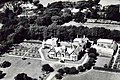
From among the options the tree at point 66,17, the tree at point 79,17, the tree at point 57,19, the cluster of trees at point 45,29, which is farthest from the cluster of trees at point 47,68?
the tree at point 79,17

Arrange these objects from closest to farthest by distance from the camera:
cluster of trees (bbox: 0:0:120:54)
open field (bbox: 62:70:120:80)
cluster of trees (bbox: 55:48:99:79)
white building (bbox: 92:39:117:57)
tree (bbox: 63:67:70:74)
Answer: open field (bbox: 62:70:120:80) → cluster of trees (bbox: 55:48:99:79) → tree (bbox: 63:67:70:74) → white building (bbox: 92:39:117:57) → cluster of trees (bbox: 0:0:120:54)

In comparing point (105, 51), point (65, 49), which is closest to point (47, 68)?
point (65, 49)

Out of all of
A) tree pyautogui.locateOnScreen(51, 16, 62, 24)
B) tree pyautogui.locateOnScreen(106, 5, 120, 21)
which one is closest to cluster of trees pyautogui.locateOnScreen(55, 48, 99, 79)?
tree pyautogui.locateOnScreen(51, 16, 62, 24)

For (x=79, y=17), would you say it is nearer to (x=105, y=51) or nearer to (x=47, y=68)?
(x=105, y=51)

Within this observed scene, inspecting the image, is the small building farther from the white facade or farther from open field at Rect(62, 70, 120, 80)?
open field at Rect(62, 70, 120, 80)

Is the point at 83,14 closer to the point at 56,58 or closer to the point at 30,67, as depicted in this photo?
the point at 56,58

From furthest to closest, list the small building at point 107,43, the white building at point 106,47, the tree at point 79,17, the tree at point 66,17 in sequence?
the tree at point 66,17 → the tree at point 79,17 → the small building at point 107,43 → the white building at point 106,47

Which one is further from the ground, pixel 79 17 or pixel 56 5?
pixel 56 5

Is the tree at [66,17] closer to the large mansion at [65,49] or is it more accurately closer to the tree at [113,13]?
the tree at [113,13]

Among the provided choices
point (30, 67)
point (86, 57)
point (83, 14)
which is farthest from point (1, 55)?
point (83, 14)
